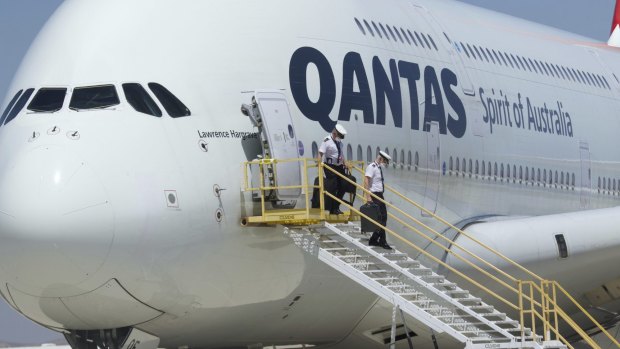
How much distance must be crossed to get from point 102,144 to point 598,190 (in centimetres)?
1264

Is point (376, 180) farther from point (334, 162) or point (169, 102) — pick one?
point (169, 102)

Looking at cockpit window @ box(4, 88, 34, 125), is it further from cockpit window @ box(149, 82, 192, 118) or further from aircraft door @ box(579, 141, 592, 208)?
aircraft door @ box(579, 141, 592, 208)

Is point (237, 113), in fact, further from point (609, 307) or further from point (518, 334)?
point (609, 307)

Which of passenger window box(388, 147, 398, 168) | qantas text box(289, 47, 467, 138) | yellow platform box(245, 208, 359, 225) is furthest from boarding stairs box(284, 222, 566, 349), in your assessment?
passenger window box(388, 147, 398, 168)

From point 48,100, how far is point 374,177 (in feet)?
12.2

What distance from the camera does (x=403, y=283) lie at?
1530cm

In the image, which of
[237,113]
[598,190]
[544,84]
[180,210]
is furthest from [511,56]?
[180,210]

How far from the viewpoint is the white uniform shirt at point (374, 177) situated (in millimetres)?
15070

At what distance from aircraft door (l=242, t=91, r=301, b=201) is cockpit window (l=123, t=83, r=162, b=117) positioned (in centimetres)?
110

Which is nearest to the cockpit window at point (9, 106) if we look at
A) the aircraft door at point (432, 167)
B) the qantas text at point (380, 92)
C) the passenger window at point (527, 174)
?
the qantas text at point (380, 92)

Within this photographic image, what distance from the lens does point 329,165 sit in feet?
48.3

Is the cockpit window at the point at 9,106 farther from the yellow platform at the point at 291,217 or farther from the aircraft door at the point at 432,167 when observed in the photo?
the aircraft door at the point at 432,167

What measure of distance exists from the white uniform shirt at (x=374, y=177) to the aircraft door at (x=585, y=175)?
851 centimetres

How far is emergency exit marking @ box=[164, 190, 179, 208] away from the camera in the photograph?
514 inches
